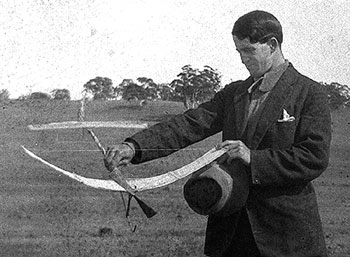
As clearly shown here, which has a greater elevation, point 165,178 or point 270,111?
point 270,111

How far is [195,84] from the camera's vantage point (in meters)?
11.9

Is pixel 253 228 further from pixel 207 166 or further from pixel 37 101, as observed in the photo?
pixel 37 101

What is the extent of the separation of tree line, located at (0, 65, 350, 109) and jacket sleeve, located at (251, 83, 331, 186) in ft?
19.6

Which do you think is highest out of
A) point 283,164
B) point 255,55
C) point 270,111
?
point 255,55

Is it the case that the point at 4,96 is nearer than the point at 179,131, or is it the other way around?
the point at 179,131

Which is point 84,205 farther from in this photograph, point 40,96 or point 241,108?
point 241,108

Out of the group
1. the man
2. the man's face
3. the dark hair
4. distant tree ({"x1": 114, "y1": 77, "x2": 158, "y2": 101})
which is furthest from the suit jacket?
distant tree ({"x1": 114, "y1": 77, "x2": 158, "y2": 101})

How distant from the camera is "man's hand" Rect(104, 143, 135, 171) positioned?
351cm

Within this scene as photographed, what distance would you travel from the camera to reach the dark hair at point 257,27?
3514 millimetres

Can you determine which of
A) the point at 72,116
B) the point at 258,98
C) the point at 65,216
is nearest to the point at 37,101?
A: the point at 72,116

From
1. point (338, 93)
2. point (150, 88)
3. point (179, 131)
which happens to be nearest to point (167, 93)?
point (150, 88)

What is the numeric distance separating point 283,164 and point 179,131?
657mm

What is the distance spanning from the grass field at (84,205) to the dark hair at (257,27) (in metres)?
5.44

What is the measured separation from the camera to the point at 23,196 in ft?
Answer: 44.8
